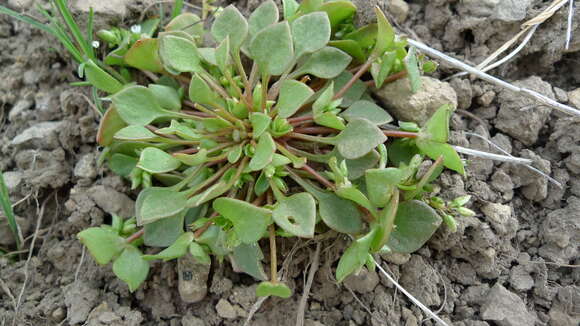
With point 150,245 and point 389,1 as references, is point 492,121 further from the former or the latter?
point 150,245

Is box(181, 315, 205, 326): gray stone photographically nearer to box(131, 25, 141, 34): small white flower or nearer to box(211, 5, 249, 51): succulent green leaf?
box(211, 5, 249, 51): succulent green leaf

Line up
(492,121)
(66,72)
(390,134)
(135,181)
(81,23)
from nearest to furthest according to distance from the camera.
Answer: (390,134)
(135,181)
(492,121)
(81,23)
(66,72)

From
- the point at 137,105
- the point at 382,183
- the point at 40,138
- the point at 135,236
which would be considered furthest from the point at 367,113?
the point at 40,138

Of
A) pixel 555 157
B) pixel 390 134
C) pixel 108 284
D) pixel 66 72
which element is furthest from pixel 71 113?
pixel 555 157

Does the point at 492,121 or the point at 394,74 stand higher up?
the point at 394,74

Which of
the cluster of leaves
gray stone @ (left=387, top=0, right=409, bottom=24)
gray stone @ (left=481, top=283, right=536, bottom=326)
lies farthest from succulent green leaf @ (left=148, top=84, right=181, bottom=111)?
gray stone @ (left=481, top=283, right=536, bottom=326)

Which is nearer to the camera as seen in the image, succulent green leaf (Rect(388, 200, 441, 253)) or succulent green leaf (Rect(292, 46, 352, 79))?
succulent green leaf (Rect(388, 200, 441, 253))

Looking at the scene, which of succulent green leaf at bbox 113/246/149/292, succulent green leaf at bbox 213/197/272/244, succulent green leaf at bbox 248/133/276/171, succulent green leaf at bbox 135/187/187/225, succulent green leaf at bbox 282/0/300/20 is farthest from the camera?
succulent green leaf at bbox 282/0/300/20
